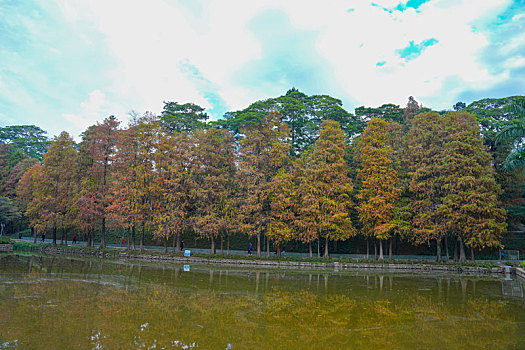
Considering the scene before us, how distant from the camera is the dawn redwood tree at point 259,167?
28000mm

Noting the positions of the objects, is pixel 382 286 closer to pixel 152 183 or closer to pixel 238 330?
pixel 238 330

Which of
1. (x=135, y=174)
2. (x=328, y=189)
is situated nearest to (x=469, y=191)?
(x=328, y=189)

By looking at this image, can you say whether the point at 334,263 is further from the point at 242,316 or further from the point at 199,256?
the point at 242,316

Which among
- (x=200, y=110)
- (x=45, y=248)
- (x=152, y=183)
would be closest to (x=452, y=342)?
(x=152, y=183)

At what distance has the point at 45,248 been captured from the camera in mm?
32375

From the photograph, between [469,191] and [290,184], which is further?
[290,184]

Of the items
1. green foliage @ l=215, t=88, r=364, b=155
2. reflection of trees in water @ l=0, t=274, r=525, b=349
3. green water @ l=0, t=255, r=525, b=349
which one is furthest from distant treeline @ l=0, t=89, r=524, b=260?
reflection of trees in water @ l=0, t=274, r=525, b=349

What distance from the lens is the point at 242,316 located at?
9000 mm

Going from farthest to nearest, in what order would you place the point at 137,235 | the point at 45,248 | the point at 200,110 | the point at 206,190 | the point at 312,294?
the point at 200,110 → the point at 137,235 → the point at 45,248 → the point at 206,190 → the point at 312,294

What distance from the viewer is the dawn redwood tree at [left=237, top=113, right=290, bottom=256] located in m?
28.0

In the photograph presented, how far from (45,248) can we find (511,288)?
1454 inches

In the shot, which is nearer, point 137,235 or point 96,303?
point 96,303

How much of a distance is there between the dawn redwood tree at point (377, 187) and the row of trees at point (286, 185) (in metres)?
0.10

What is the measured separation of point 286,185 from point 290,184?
0.36 m
